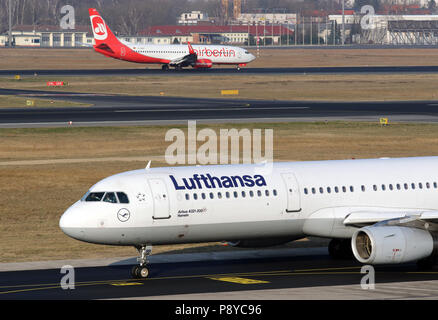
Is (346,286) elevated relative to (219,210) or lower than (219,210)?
lower

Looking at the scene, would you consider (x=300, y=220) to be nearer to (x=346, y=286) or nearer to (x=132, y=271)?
(x=346, y=286)

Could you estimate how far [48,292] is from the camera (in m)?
31.9

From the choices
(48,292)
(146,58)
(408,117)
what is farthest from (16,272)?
(146,58)

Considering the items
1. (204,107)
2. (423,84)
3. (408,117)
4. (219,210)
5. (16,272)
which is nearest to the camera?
(219,210)

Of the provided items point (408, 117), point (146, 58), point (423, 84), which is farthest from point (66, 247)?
point (146, 58)

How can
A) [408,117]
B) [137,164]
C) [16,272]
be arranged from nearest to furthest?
[16,272] < [137,164] < [408,117]

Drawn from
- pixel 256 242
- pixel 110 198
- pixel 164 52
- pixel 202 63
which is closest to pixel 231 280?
pixel 256 242

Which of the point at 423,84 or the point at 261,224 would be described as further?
the point at 423,84

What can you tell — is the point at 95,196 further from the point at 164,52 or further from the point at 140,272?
the point at 164,52

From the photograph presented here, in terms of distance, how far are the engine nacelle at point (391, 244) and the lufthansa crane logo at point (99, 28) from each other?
5442 inches

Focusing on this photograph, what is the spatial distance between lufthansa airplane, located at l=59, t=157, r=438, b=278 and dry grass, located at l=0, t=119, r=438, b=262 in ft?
25.4

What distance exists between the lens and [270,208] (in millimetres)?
34969

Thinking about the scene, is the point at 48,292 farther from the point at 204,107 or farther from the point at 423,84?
the point at 423,84
